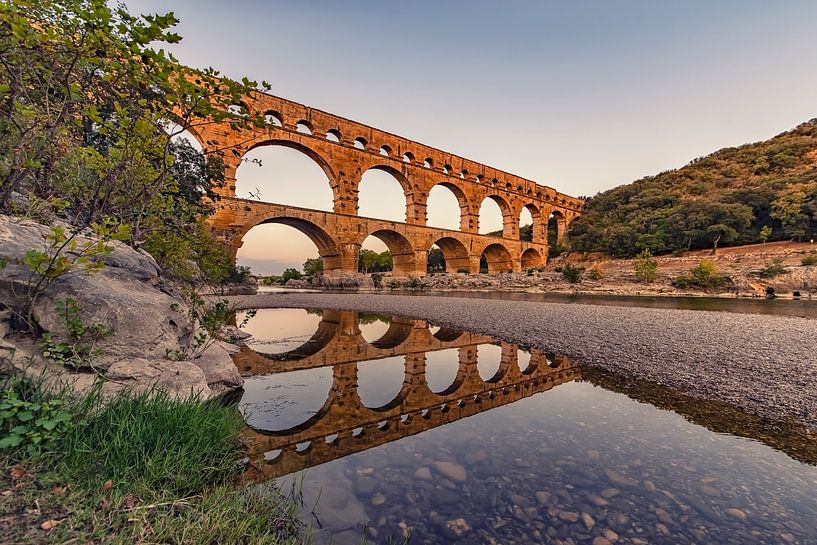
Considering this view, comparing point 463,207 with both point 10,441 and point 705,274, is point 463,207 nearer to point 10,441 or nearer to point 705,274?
point 705,274

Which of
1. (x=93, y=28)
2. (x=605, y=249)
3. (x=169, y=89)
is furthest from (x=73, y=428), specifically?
(x=605, y=249)

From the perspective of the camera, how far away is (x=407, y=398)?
12.3ft

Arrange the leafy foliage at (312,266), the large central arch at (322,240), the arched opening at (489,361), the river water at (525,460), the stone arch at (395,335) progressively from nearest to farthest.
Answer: the river water at (525,460) → the arched opening at (489,361) → the stone arch at (395,335) → the large central arch at (322,240) → the leafy foliage at (312,266)

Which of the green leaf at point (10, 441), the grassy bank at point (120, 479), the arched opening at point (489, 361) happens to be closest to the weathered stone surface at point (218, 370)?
the grassy bank at point (120, 479)

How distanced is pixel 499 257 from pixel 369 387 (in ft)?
113

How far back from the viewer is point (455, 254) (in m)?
33.4

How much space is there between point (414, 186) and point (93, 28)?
29.3 metres

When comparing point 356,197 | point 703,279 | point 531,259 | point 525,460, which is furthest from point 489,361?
point 531,259

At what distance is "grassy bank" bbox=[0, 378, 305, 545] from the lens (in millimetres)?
1256

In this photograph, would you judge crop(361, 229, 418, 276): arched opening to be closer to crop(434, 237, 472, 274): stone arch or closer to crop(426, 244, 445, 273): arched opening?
crop(434, 237, 472, 274): stone arch

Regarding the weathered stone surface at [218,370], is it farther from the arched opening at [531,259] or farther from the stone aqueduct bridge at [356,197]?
the arched opening at [531,259]

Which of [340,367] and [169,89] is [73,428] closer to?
[169,89]

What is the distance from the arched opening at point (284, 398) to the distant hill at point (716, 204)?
41.2 meters

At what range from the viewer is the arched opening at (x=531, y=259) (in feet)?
131
